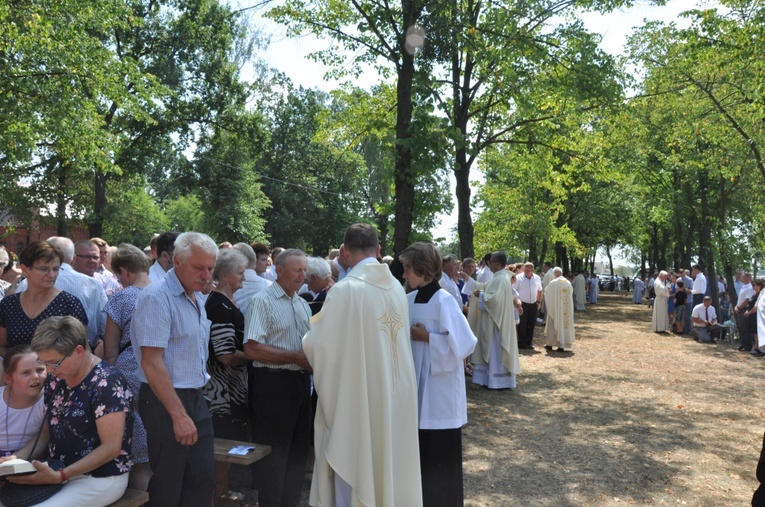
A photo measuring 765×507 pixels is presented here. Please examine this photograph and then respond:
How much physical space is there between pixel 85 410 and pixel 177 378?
0.48 m

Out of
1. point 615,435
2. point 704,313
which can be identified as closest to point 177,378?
point 615,435

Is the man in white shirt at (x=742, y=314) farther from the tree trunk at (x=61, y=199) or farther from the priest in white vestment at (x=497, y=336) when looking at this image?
the tree trunk at (x=61, y=199)

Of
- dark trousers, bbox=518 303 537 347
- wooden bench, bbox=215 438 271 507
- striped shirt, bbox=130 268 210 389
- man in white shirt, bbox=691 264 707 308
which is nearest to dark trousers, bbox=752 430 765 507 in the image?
wooden bench, bbox=215 438 271 507

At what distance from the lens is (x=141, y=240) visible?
154ft

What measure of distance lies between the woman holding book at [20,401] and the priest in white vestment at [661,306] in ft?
61.5

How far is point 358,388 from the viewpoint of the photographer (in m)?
3.92

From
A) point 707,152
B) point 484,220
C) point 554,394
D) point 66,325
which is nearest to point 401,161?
point 554,394

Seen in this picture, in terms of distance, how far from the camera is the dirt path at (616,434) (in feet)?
18.9

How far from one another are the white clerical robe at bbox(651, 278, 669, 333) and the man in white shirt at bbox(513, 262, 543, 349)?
5.99m

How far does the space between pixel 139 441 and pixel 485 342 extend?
7.26 m

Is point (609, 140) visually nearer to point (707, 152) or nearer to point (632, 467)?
point (707, 152)

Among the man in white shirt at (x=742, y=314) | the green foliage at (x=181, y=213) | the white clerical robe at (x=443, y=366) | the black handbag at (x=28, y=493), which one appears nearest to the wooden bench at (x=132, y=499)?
the black handbag at (x=28, y=493)

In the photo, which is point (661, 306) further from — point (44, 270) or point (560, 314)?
point (44, 270)

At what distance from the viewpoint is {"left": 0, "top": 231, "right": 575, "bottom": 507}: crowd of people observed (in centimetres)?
338
